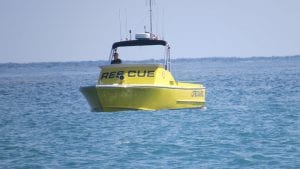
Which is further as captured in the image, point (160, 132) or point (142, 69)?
point (142, 69)

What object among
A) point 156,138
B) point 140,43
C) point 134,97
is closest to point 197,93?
point 140,43

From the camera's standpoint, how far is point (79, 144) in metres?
18.1

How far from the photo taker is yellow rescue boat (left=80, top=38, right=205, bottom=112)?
2305cm

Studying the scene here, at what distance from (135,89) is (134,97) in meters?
0.46

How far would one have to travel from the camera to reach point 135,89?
75.0ft

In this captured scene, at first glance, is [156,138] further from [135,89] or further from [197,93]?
[197,93]

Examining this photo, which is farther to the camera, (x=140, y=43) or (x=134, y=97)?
(x=140, y=43)

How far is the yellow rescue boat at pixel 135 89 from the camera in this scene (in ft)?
75.6

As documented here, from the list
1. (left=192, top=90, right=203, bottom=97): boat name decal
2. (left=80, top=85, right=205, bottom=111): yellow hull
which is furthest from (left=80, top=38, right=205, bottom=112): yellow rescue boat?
(left=192, top=90, right=203, bottom=97): boat name decal

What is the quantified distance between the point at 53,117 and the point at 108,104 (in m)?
4.04

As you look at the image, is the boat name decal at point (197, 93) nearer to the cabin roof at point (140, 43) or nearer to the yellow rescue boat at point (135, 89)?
the yellow rescue boat at point (135, 89)

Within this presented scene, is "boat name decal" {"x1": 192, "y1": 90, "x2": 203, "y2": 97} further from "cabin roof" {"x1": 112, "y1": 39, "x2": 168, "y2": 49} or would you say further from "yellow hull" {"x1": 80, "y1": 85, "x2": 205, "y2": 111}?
"cabin roof" {"x1": 112, "y1": 39, "x2": 168, "y2": 49}

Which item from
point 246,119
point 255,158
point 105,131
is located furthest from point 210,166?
point 246,119

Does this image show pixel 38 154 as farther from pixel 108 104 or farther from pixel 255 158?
pixel 108 104
